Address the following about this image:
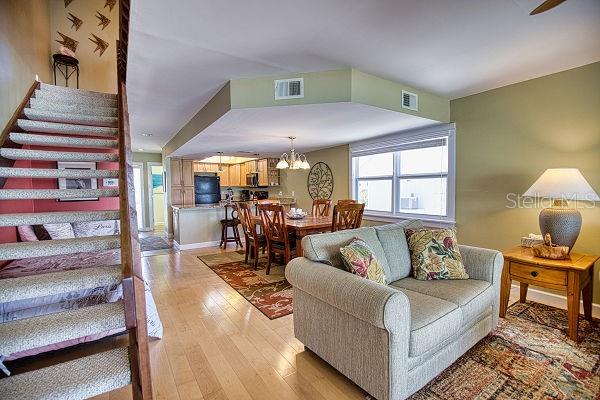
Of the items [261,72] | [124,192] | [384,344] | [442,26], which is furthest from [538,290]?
[124,192]

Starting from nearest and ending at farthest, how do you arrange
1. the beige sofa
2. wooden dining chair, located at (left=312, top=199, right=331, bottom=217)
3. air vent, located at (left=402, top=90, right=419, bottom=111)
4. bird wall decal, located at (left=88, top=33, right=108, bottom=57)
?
the beige sofa, air vent, located at (left=402, top=90, right=419, bottom=111), bird wall decal, located at (left=88, top=33, right=108, bottom=57), wooden dining chair, located at (left=312, top=199, right=331, bottom=217)

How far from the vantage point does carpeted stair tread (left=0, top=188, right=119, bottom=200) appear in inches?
78.1

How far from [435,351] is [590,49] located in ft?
9.19

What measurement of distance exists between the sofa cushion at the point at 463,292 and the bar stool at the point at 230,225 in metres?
4.08

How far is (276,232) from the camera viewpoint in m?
3.88

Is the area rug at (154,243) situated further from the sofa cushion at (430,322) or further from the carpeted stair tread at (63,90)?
the sofa cushion at (430,322)

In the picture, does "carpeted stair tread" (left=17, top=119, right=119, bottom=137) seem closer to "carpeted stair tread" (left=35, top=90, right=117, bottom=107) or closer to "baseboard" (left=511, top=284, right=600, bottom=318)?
"carpeted stair tread" (left=35, top=90, right=117, bottom=107)

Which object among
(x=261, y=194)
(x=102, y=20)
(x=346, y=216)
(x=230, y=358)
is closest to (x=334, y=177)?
(x=346, y=216)

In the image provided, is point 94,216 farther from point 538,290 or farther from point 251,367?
point 538,290

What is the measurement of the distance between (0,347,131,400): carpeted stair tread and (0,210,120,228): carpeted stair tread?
97 cm

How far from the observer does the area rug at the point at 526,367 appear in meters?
1.65

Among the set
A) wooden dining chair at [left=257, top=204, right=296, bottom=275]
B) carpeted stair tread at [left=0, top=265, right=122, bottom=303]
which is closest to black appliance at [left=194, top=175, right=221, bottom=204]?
wooden dining chair at [left=257, top=204, right=296, bottom=275]

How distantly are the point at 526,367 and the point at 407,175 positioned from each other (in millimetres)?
2885

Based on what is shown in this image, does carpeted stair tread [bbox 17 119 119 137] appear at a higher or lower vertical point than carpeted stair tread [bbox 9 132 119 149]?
higher
